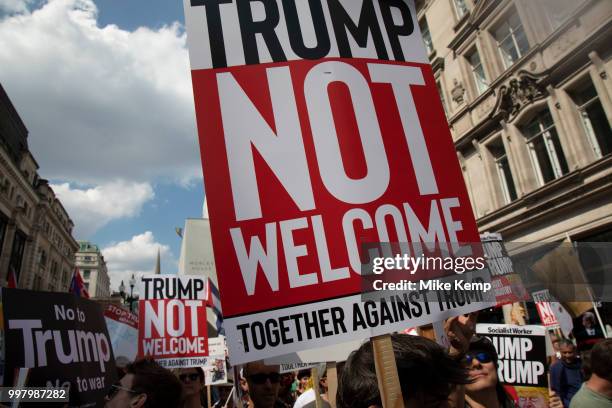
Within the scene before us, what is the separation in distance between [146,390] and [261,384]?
4.29ft

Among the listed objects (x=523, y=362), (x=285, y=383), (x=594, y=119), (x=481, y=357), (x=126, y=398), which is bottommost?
(x=285, y=383)

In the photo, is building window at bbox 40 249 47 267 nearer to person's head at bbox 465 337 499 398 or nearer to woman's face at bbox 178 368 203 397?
woman's face at bbox 178 368 203 397

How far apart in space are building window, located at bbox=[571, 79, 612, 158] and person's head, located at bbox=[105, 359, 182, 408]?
11.3 metres

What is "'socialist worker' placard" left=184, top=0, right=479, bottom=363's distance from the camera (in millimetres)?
1329

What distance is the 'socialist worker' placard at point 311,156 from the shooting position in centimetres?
133

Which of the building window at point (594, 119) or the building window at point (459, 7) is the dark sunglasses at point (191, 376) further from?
the building window at point (459, 7)

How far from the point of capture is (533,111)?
11.7 metres

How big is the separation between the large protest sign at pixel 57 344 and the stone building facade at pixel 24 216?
4207 cm

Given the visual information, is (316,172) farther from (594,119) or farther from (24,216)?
(24,216)

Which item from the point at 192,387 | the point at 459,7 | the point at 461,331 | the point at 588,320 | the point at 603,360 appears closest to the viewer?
the point at 461,331

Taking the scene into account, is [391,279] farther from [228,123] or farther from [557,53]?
[557,53]

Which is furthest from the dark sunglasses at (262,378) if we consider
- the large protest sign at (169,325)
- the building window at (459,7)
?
the building window at (459,7)

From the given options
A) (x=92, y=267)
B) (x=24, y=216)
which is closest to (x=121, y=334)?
(x=24, y=216)

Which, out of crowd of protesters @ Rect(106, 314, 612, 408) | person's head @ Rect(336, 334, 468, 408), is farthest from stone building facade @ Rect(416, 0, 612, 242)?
person's head @ Rect(336, 334, 468, 408)
